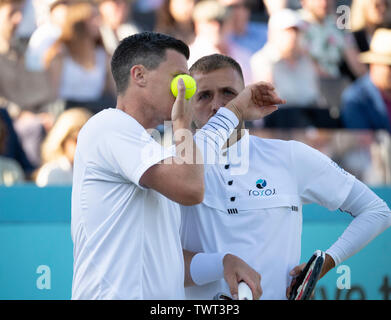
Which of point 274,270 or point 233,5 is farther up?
point 233,5

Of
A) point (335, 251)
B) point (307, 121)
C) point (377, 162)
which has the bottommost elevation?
point (335, 251)

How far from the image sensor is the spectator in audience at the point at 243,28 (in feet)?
20.1

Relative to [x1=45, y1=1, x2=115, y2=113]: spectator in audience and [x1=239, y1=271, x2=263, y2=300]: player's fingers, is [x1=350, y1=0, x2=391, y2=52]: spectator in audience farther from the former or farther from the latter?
[x1=239, y1=271, x2=263, y2=300]: player's fingers

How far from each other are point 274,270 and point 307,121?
3.57 m

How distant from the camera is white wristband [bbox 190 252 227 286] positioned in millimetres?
2437

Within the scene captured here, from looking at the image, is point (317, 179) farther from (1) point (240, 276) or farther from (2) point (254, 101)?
(1) point (240, 276)

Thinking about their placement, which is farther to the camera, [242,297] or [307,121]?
[307,121]

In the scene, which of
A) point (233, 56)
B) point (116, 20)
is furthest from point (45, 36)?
point (233, 56)

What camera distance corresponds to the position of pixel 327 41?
627 centimetres

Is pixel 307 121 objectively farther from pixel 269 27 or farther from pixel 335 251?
pixel 335 251

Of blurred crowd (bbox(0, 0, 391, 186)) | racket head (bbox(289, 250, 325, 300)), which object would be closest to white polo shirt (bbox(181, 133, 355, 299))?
racket head (bbox(289, 250, 325, 300))

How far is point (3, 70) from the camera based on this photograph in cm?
562
